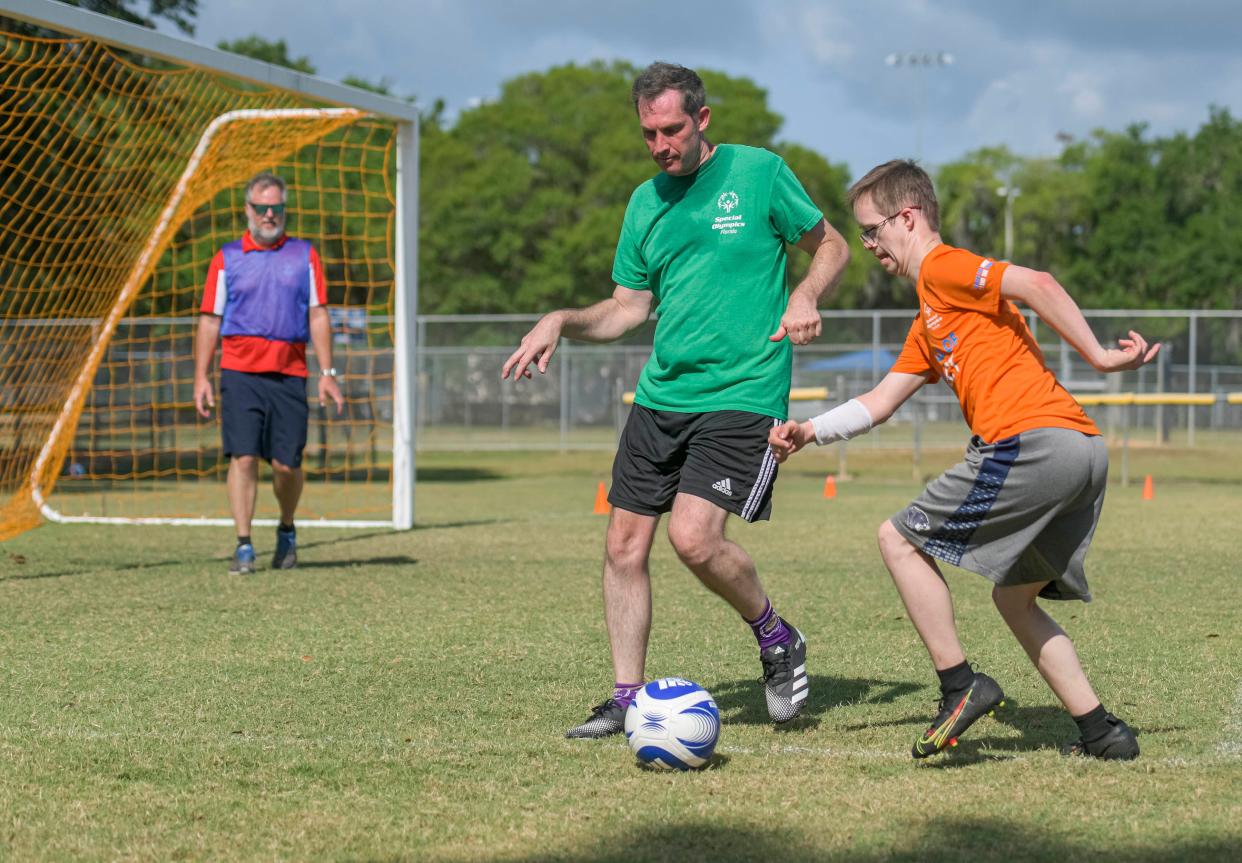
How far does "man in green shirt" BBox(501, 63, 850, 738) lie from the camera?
4.82 metres

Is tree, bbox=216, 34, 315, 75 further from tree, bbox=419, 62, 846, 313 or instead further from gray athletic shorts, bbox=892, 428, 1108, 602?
gray athletic shorts, bbox=892, 428, 1108, 602

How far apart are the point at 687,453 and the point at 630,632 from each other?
0.61 metres

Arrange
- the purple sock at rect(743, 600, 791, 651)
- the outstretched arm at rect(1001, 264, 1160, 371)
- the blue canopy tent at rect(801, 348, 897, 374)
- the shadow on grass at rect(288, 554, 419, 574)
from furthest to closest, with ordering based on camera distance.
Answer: the blue canopy tent at rect(801, 348, 897, 374) → the shadow on grass at rect(288, 554, 419, 574) → the purple sock at rect(743, 600, 791, 651) → the outstretched arm at rect(1001, 264, 1160, 371)

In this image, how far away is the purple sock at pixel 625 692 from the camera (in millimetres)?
4824

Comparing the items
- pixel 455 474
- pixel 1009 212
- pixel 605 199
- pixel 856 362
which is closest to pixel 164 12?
pixel 455 474

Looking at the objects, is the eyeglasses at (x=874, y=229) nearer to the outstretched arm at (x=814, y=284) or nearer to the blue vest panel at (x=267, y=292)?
the outstretched arm at (x=814, y=284)

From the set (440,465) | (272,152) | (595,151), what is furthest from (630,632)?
(595,151)

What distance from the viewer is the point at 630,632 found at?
4.94 meters

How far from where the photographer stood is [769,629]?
16.4 ft

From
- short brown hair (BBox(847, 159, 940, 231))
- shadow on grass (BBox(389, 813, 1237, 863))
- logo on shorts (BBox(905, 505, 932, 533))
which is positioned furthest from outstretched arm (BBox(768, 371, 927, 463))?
shadow on grass (BBox(389, 813, 1237, 863))

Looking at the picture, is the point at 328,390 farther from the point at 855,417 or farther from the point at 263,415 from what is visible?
the point at 855,417

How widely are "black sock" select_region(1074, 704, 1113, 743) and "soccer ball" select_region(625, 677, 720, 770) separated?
1.04 metres

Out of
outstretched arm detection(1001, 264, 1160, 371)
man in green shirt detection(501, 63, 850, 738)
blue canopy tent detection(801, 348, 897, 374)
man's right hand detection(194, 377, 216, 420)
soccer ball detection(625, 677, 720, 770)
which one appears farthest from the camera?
blue canopy tent detection(801, 348, 897, 374)

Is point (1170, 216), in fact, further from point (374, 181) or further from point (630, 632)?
point (630, 632)
